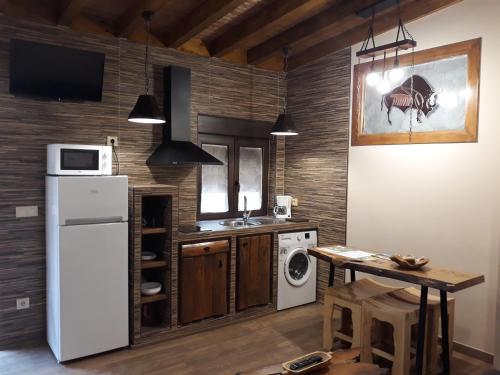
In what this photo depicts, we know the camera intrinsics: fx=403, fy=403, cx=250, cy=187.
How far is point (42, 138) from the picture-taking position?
3.50 m

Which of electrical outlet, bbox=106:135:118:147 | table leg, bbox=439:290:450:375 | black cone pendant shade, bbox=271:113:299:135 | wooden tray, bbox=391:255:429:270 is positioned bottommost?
table leg, bbox=439:290:450:375

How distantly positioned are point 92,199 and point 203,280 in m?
1.30

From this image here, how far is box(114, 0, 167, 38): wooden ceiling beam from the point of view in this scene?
327cm

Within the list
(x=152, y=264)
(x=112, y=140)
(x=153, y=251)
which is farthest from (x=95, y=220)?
(x=112, y=140)

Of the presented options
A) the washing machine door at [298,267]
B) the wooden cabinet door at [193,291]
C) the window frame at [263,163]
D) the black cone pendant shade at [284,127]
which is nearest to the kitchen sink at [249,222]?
the window frame at [263,163]

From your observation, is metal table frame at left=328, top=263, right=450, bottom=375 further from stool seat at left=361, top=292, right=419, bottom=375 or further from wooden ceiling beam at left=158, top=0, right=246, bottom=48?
wooden ceiling beam at left=158, top=0, right=246, bottom=48

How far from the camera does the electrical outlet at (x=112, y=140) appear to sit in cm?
381

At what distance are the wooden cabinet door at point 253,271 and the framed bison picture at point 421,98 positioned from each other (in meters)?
1.48

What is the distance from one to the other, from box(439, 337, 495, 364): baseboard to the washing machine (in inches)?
62.0

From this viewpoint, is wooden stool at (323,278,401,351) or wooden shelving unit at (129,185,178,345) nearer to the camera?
wooden stool at (323,278,401,351)

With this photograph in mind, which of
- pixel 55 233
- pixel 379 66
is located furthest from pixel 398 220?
pixel 55 233

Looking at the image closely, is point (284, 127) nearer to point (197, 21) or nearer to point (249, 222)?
point (249, 222)

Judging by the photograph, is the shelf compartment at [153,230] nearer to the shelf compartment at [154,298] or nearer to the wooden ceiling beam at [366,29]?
the shelf compartment at [154,298]

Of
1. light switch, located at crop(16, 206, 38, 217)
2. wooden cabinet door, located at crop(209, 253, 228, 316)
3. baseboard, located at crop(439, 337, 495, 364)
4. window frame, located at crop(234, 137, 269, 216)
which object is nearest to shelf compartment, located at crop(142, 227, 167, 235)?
wooden cabinet door, located at crop(209, 253, 228, 316)
